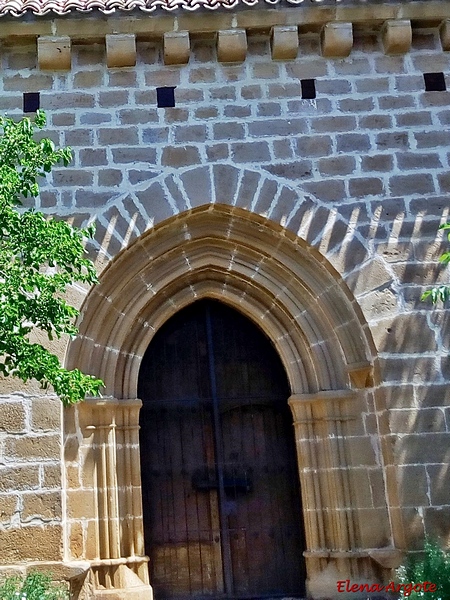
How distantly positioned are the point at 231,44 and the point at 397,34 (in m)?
1.40

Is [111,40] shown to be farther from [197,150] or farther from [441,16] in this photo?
[441,16]

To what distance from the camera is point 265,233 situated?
5980 mm

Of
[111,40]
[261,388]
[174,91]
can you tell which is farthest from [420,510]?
[111,40]

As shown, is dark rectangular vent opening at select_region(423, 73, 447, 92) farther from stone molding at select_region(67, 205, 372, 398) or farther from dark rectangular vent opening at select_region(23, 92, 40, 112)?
dark rectangular vent opening at select_region(23, 92, 40, 112)

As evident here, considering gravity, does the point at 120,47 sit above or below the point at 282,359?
above

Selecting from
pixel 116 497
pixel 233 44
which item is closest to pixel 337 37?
pixel 233 44

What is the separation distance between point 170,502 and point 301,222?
8.06 feet

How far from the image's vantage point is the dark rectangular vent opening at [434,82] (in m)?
6.22

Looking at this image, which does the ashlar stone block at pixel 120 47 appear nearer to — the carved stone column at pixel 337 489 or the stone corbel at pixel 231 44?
the stone corbel at pixel 231 44

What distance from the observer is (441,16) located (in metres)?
6.18

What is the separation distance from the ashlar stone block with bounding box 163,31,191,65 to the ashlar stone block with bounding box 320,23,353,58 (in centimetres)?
116

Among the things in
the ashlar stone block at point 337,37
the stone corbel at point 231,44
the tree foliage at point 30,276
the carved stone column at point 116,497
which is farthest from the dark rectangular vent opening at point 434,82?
the carved stone column at point 116,497

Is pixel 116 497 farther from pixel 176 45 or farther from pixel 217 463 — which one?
pixel 176 45

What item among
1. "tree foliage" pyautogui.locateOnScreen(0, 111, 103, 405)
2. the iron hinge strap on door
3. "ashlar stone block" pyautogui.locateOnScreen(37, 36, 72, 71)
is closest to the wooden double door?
the iron hinge strap on door
